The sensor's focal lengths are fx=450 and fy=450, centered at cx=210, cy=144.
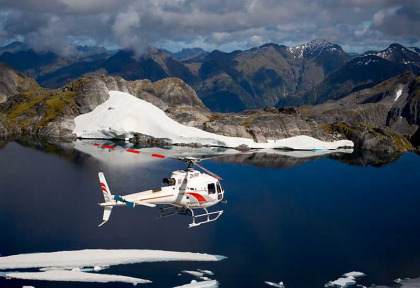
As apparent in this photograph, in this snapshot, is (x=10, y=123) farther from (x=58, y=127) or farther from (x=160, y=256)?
(x=160, y=256)

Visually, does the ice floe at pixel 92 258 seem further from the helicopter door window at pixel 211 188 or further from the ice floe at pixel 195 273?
the helicopter door window at pixel 211 188

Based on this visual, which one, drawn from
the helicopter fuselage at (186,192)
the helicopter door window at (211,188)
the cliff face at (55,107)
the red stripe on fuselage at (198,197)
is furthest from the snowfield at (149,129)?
the red stripe on fuselage at (198,197)

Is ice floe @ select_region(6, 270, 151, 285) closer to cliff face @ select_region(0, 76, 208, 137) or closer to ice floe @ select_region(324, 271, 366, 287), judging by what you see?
ice floe @ select_region(324, 271, 366, 287)

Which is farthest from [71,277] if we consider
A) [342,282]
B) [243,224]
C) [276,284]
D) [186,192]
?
[243,224]

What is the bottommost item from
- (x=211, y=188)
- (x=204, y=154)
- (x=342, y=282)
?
(x=342, y=282)

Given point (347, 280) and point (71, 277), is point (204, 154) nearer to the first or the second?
point (347, 280)

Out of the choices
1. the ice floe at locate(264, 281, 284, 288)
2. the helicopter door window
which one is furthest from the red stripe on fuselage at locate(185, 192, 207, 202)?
the ice floe at locate(264, 281, 284, 288)
